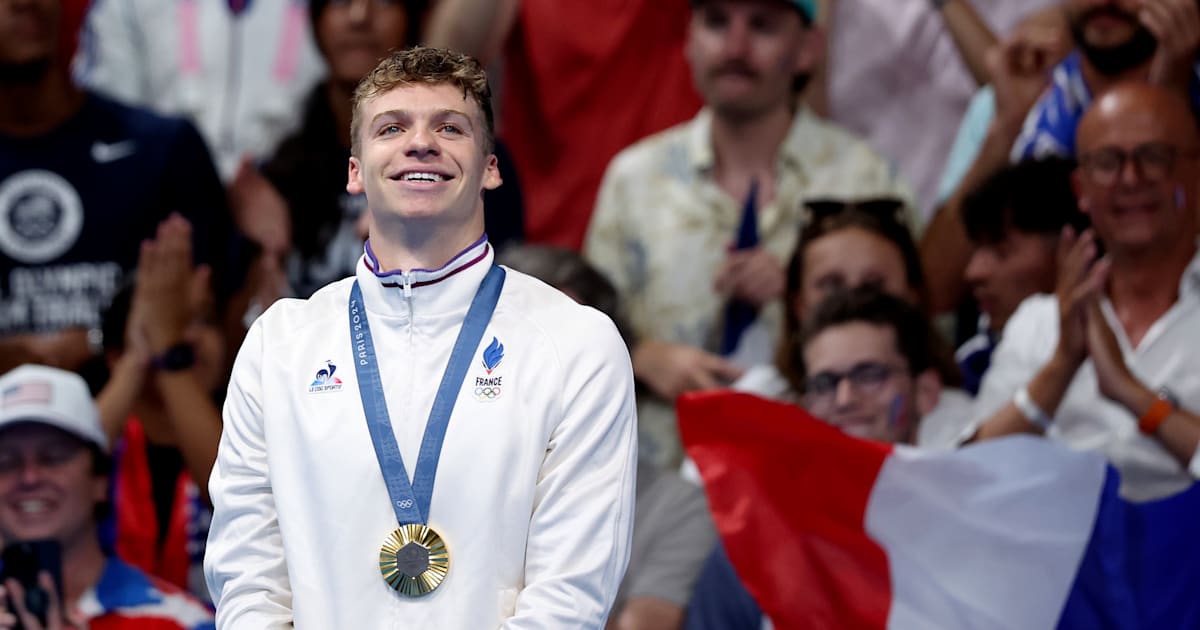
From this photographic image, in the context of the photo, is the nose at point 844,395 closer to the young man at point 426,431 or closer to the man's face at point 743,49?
the man's face at point 743,49

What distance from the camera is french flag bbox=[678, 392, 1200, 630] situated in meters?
5.02

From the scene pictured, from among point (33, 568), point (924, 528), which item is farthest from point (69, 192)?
A: point (924, 528)

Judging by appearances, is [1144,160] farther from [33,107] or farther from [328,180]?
[33,107]

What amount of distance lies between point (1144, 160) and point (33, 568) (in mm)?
3561

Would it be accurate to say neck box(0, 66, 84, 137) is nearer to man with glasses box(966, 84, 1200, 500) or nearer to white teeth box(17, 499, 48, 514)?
white teeth box(17, 499, 48, 514)

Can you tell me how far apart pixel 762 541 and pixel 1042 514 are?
2.60ft

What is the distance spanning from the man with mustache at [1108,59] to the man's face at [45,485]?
11.1 feet

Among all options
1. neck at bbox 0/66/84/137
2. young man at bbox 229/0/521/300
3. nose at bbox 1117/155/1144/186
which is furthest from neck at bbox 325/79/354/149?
nose at bbox 1117/155/1144/186

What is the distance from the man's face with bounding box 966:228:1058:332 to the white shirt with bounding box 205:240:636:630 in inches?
127

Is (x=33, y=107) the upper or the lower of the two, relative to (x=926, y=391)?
upper

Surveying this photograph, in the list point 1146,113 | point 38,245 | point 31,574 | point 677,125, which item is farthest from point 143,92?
point 1146,113

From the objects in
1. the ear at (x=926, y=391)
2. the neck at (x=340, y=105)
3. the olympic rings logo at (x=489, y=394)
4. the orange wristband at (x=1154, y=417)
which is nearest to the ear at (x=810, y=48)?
the ear at (x=926, y=391)

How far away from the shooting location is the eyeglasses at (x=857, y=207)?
6.24m

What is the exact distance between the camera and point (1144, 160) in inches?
223
